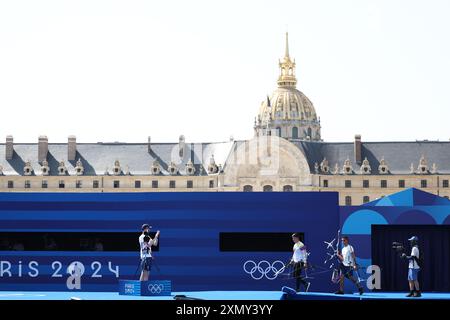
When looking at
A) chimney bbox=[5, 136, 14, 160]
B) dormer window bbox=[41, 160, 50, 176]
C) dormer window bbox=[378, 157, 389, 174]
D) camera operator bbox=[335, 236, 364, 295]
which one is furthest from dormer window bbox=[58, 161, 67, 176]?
camera operator bbox=[335, 236, 364, 295]

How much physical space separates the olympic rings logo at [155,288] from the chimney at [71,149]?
116m

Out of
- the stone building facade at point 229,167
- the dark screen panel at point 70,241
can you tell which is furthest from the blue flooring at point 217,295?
the stone building facade at point 229,167

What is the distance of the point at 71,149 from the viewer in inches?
5492

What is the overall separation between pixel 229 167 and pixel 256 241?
10544cm

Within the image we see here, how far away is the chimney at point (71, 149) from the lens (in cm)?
13938

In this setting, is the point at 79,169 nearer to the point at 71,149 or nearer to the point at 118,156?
the point at 71,149

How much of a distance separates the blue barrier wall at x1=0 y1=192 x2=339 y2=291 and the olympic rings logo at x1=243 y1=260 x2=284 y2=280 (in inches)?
0.9

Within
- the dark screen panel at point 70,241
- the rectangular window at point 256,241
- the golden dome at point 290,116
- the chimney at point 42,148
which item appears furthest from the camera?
the golden dome at point 290,116

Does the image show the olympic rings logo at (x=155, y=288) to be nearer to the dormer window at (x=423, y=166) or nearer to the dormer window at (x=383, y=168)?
the dormer window at (x=423, y=166)

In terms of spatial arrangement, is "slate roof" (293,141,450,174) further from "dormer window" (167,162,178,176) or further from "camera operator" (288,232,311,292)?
"camera operator" (288,232,311,292)

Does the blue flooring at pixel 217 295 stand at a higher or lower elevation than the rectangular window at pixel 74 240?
lower

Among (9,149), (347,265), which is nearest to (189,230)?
(347,265)

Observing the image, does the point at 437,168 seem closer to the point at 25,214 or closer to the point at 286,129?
the point at 286,129
